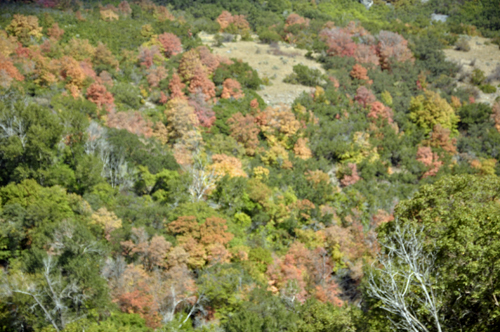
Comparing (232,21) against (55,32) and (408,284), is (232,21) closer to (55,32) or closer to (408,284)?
(55,32)

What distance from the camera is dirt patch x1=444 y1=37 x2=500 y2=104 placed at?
91.2 meters

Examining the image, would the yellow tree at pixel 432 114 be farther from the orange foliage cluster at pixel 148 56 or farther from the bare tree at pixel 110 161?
the bare tree at pixel 110 161

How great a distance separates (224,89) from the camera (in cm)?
6744

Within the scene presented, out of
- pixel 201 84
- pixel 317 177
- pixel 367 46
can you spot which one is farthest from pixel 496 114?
pixel 201 84

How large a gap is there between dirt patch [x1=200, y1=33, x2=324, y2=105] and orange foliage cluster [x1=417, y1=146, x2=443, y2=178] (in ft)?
60.4

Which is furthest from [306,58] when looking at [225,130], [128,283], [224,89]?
[128,283]

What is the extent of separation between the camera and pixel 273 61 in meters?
81.5

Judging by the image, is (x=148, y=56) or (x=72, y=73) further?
(x=148, y=56)

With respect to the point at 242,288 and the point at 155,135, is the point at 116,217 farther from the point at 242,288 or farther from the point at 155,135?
the point at 155,135

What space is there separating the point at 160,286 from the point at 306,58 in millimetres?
58933

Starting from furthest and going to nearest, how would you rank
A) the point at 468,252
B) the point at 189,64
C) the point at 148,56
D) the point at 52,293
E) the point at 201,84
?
the point at 148,56, the point at 189,64, the point at 201,84, the point at 52,293, the point at 468,252

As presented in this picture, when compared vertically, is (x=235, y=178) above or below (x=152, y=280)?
below

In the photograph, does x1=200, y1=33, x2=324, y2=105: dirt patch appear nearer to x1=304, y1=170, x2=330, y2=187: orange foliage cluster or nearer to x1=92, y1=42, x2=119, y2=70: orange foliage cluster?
x1=304, y1=170, x2=330, y2=187: orange foliage cluster

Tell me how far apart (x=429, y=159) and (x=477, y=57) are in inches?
1611
